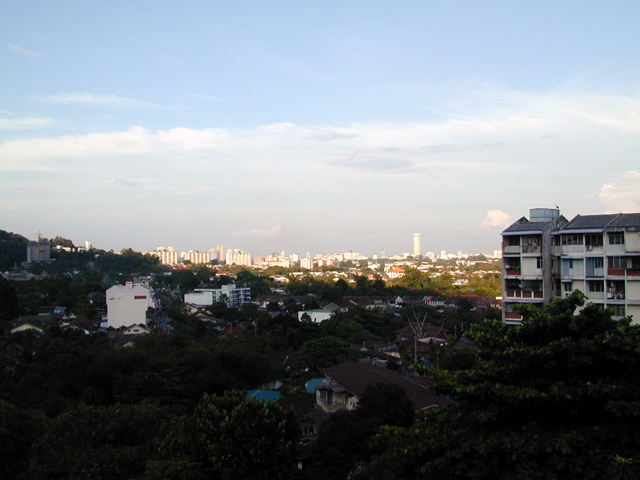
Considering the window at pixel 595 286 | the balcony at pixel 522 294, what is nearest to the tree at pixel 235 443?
the balcony at pixel 522 294

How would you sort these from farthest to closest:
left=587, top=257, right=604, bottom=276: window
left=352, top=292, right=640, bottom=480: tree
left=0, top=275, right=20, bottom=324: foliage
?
left=0, top=275, right=20, bottom=324: foliage < left=587, top=257, right=604, bottom=276: window < left=352, top=292, right=640, bottom=480: tree

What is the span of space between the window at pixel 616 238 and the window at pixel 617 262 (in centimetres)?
31

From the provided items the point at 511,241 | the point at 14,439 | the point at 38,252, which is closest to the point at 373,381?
the point at 511,241

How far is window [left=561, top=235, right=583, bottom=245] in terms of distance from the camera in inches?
437

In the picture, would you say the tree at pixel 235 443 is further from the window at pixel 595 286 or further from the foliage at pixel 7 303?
the foliage at pixel 7 303

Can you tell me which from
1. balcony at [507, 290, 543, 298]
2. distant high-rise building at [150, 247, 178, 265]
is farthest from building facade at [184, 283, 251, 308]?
distant high-rise building at [150, 247, 178, 265]

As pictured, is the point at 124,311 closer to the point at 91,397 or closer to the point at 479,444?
the point at 91,397

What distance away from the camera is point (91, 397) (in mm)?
12336

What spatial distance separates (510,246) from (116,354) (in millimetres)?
9874

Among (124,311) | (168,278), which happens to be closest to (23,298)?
(124,311)

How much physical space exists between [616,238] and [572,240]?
85cm

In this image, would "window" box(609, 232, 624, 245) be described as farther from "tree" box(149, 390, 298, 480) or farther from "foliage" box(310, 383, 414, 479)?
"tree" box(149, 390, 298, 480)

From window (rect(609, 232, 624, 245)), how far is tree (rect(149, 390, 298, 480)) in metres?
7.41

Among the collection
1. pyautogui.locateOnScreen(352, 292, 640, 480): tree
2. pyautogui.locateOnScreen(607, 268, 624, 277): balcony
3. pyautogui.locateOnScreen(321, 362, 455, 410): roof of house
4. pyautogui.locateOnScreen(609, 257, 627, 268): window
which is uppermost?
pyautogui.locateOnScreen(609, 257, 627, 268): window
